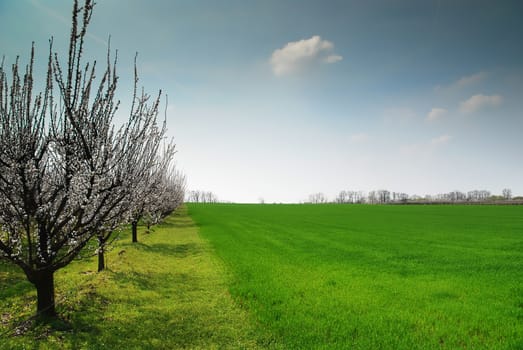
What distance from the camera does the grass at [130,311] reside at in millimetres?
7395

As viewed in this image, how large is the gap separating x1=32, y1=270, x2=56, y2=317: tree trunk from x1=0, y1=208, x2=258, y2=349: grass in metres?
0.34

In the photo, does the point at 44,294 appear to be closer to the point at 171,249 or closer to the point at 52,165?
the point at 52,165

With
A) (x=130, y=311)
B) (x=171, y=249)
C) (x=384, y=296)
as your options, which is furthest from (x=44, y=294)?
(x=171, y=249)

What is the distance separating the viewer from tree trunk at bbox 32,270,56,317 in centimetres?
804

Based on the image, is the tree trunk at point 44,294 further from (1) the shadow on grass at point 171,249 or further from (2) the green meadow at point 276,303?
(1) the shadow on grass at point 171,249

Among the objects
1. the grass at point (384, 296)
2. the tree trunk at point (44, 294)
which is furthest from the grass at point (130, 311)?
the grass at point (384, 296)

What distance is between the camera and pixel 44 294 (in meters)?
8.21

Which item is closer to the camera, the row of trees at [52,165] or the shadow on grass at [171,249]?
the row of trees at [52,165]

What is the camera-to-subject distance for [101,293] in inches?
421

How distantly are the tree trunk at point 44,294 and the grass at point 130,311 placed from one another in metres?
0.34

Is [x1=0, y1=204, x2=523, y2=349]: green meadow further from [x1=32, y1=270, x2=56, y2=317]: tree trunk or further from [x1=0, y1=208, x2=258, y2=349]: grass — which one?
[x1=32, y1=270, x2=56, y2=317]: tree trunk

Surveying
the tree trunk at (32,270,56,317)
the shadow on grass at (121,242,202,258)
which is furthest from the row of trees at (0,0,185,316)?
the shadow on grass at (121,242,202,258)

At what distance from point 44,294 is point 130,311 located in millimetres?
2280

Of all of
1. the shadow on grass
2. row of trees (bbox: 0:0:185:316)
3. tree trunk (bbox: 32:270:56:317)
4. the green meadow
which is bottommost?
the shadow on grass
